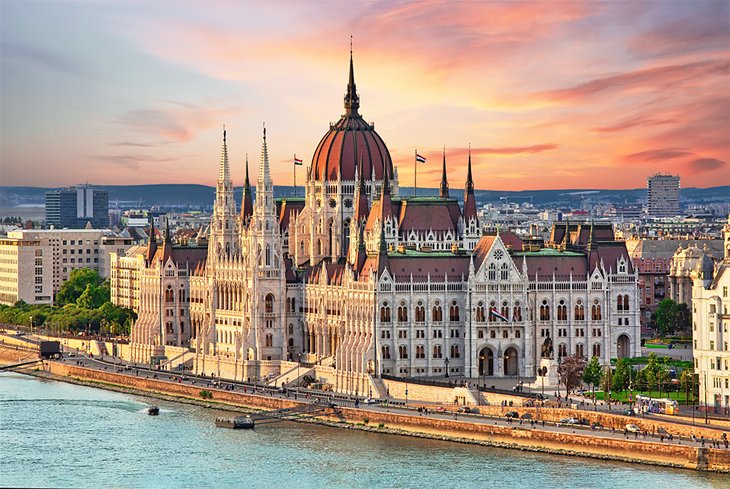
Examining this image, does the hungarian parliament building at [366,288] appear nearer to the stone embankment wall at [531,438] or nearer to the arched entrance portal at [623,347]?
the arched entrance portal at [623,347]

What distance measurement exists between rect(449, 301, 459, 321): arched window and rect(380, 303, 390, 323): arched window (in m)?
5.10

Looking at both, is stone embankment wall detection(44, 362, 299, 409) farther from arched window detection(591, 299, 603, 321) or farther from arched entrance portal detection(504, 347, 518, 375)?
arched window detection(591, 299, 603, 321)

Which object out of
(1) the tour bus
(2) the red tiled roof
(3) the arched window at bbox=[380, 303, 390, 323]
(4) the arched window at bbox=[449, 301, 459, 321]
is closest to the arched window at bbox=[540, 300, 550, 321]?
(2) the red tiled roof

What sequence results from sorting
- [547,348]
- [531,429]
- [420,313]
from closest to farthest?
1. [531,429]
2. [420,313]
3. [547,348]

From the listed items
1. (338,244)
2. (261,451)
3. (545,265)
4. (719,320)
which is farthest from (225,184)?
(719,320)

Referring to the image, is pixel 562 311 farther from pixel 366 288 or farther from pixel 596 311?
pixel 366 288

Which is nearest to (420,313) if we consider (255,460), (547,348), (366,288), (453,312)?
(453,312)

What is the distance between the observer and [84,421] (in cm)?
14912

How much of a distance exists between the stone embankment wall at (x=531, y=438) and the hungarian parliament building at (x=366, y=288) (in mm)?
7411

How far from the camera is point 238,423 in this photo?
5640 inches

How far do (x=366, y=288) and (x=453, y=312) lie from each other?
7.03m

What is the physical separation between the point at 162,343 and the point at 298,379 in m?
29.9

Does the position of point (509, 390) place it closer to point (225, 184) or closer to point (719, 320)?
point (719, 320)

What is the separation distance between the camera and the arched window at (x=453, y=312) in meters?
155
